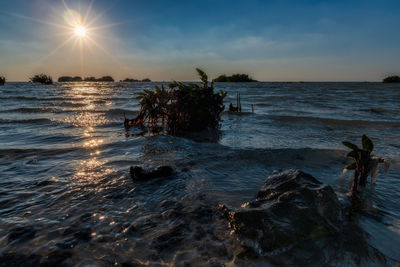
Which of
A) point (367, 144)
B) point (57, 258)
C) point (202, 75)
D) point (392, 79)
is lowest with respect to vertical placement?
point (57, 258)

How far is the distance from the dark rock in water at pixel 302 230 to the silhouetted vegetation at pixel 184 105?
5.69 metres

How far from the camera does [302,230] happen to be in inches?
91.1

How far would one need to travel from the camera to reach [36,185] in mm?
3654

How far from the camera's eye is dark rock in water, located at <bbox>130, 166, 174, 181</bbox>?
383 centimetres

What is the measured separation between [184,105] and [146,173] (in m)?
4.68

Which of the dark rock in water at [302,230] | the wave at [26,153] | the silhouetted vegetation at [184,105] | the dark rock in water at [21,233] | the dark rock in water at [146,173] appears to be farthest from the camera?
the silhouetted vegetation at [184,105]

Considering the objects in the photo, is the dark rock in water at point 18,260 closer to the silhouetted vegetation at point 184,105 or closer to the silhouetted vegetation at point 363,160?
the silhouetted vegetation at point 363,160

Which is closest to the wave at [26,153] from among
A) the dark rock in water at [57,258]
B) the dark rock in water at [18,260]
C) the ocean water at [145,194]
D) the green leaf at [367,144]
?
the ocean water at [145,194]

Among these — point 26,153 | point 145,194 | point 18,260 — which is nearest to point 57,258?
point 18,260

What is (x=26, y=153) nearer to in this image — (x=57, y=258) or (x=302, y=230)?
(x=57, y=258)

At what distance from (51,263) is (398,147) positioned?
796cm

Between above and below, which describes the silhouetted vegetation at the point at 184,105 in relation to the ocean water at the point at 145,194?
above

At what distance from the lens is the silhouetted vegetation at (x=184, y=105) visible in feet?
27.1

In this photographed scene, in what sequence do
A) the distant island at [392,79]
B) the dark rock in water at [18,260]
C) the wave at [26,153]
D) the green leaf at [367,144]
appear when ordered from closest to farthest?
the dark rock in water at [18,260] → the green leaf at [367,144] → the wave at [26,153] → the distant island at [392,79]
